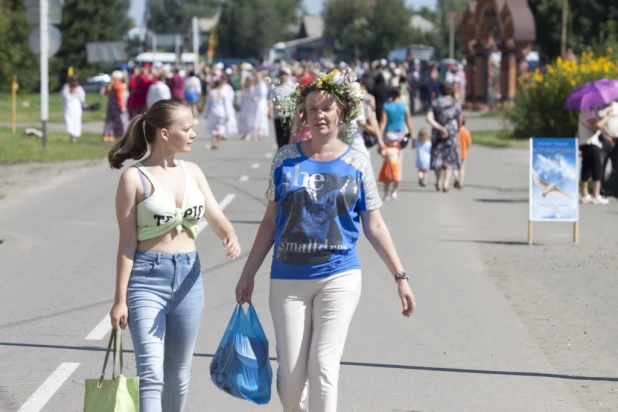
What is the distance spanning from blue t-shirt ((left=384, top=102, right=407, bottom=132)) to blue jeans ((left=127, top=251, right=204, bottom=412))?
13.0 meters

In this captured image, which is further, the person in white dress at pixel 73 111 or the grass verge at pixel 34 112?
the grass verge at pixel 34 112

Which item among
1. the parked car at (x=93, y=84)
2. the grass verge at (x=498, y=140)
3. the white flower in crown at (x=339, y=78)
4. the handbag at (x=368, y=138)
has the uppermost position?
the parked car at (x=93, y=84)

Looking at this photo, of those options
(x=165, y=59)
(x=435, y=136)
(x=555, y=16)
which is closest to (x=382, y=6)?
(x=165, y=59)

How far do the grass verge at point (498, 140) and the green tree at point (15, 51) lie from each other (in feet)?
113

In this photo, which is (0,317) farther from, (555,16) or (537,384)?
(555,16)

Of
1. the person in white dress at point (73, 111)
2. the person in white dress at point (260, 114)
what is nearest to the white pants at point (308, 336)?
the person in white dress at point (73, 111)

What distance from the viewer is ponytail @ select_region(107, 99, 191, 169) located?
207 inches

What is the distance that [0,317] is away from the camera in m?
9.08

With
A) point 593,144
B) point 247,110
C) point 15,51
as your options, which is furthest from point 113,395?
point 15,51

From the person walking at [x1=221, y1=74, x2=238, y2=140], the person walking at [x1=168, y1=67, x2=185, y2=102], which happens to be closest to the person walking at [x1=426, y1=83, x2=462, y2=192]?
the person walking at [x1=221, y1=74, x2=238, y2=140]

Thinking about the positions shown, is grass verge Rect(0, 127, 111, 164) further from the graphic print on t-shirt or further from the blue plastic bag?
the graphic print on t-shirt

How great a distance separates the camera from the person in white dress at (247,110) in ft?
107

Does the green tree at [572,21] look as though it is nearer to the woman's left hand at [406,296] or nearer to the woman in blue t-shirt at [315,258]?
the woman's left hand at [406,296]

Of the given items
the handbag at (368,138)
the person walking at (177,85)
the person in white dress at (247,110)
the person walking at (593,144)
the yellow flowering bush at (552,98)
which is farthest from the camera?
the person walking at (177,85)
